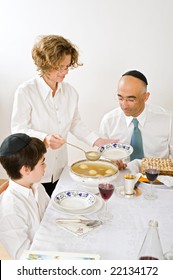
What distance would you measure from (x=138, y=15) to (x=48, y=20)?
0.84 meters

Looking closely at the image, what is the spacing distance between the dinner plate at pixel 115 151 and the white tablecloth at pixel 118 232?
401mm

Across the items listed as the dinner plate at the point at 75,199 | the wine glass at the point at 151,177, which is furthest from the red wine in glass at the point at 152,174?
the dinner plate at the point at 75,199

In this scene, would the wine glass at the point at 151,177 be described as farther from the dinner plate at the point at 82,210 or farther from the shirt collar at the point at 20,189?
the shirt collar at the point at 20,189

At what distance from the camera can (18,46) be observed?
3.60m

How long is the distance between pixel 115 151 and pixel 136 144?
328 mm

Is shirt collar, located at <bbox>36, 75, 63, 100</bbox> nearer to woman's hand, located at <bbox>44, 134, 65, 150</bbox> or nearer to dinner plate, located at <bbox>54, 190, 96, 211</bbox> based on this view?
woman's hand, located at <bbox>44, 134, 65, 150</bbox>

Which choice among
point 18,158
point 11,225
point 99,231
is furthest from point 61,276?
point 18,158

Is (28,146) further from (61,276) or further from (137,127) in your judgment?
(137,127)

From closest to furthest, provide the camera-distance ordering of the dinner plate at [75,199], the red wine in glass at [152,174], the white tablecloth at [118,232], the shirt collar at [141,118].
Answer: the white tablecloth at [118,232], the dinner plate at [75,199], the red wine in glass at [152,174], the shirt collar at [141,118]

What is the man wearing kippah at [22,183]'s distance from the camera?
1.84m

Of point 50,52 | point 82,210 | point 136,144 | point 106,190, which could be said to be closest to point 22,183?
point 82,210

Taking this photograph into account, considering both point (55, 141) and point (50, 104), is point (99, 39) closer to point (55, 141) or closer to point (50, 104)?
point (50, 104)

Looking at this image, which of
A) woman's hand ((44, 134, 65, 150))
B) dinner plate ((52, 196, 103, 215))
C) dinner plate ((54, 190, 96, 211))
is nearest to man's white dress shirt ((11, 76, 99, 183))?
woman's hand ((44, 134, 65, 150))

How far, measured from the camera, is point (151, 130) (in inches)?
Result: 112
